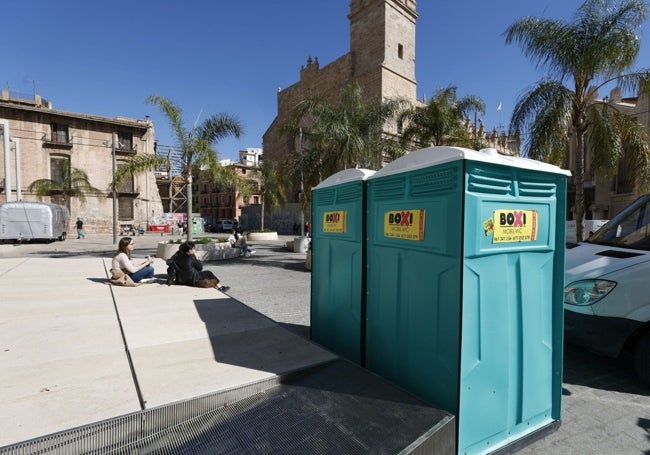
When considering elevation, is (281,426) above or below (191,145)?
below

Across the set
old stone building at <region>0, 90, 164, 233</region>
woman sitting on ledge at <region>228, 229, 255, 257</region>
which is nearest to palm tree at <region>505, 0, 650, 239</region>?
woman sitting on ledge at <region>228, 229, 255, 257</region>

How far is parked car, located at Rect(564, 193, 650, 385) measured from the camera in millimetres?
3295

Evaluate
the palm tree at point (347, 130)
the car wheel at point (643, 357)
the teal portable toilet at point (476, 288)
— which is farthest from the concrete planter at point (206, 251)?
the car wheel at point (643, 357)

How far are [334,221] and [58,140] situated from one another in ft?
133

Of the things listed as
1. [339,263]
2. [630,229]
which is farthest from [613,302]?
[339,263]

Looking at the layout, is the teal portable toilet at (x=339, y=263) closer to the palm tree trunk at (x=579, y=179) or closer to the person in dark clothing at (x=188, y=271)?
the person in dark clothing at (x=188, y=271)

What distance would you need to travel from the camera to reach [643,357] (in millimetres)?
3326

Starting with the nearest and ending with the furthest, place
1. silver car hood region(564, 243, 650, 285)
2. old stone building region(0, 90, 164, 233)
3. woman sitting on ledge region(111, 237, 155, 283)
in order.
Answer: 1. silver car hood region(564, 243, 650, 285)
2. woman sitting on ledge region(111, 237, 155, 283)
3. old stone building region(0, 90, 164, 233)

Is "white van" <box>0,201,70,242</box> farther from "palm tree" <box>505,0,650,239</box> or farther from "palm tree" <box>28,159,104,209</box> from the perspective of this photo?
"palm tree" <box>505,0,650,239</box>

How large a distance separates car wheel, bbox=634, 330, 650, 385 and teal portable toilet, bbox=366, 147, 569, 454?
1444mm

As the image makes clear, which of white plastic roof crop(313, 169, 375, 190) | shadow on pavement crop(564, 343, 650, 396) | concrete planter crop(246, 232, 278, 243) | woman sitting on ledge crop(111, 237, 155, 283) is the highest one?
white plastic roof crop(313, 169, 375, 190)

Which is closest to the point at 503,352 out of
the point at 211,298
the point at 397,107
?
the point at 211,298

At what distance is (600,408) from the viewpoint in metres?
2.99

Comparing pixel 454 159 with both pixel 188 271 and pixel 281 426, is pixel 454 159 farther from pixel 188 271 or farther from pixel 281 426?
pixel 188 271
